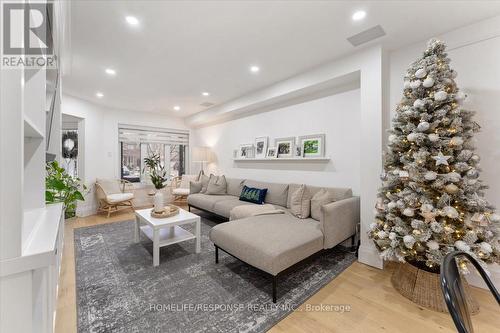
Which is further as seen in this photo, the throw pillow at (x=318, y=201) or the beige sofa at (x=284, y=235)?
the throw pillow at (x=318, y=201)

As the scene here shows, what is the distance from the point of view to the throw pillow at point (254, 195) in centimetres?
379

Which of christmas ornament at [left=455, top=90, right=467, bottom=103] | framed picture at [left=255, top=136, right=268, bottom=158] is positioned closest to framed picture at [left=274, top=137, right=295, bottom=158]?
framed picture at [left=255, top=136, right=268, bottom=158]

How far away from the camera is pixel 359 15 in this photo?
6.52 ft

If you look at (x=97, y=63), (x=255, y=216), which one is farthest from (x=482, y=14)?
(x=97, y=63)

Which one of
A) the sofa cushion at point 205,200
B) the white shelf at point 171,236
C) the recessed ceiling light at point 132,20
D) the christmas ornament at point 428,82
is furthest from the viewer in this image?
the sofa cushion at point 205,200

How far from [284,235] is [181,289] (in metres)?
1.11

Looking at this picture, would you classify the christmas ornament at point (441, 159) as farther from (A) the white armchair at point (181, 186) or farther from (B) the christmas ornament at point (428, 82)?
(A) the white armchair at point (181, 186)

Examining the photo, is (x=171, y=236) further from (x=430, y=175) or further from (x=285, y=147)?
(x=430, y=175)

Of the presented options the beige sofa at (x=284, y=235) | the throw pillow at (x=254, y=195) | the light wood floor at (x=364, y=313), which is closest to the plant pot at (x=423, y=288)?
the light wood floor at (x=364, y=313)

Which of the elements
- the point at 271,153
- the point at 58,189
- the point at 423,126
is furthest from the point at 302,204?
the point at 58,189

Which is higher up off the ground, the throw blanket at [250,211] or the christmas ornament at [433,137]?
the christmas ornament at [433,137]

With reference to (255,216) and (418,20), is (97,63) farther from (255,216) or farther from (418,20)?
(418,20)

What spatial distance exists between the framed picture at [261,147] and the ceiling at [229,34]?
1157 mm

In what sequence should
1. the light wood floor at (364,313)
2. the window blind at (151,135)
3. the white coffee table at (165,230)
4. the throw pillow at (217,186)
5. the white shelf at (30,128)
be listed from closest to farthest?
the white shelf at (30,128) → the light wood floor at (364,313) → the white coffee table at (165,230) → the throw pillow at (217,186) → the window blind at (151,135)
